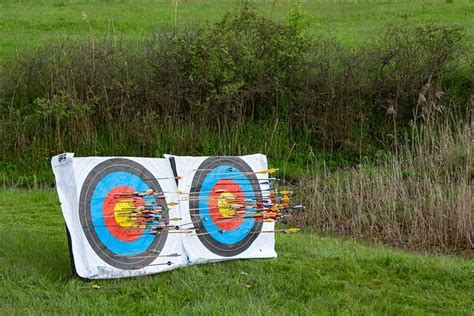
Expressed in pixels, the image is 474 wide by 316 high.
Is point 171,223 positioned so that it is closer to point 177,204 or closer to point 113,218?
point 177,204

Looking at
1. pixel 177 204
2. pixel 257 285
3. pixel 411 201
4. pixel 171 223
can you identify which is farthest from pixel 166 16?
pixel 257 285

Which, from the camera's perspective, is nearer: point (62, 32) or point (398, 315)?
point (398, 315)

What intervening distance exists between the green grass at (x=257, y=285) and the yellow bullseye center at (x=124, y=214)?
0.52m

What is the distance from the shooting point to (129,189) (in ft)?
22.0

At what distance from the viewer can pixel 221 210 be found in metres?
7.07

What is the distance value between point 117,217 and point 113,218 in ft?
0.13

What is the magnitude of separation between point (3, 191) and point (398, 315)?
664cm

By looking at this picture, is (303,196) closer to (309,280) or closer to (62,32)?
(309,280)

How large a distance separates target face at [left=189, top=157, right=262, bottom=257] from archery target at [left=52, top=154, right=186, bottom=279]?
0.86 feet

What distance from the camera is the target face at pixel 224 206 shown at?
690 centimetres

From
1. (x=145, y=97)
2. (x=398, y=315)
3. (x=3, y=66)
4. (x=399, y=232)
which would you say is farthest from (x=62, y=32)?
(x=398, y=315)

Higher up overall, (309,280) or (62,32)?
(62,32)

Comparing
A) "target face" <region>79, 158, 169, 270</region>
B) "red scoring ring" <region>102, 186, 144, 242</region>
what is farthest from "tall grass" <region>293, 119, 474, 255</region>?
"red scoring ring" <region>102, 186, 144, 242</region>

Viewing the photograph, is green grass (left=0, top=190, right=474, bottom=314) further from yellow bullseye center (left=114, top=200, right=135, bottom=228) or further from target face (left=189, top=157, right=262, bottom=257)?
yellow bullseye center (left=114, top=200, right=135, bottom=228)
